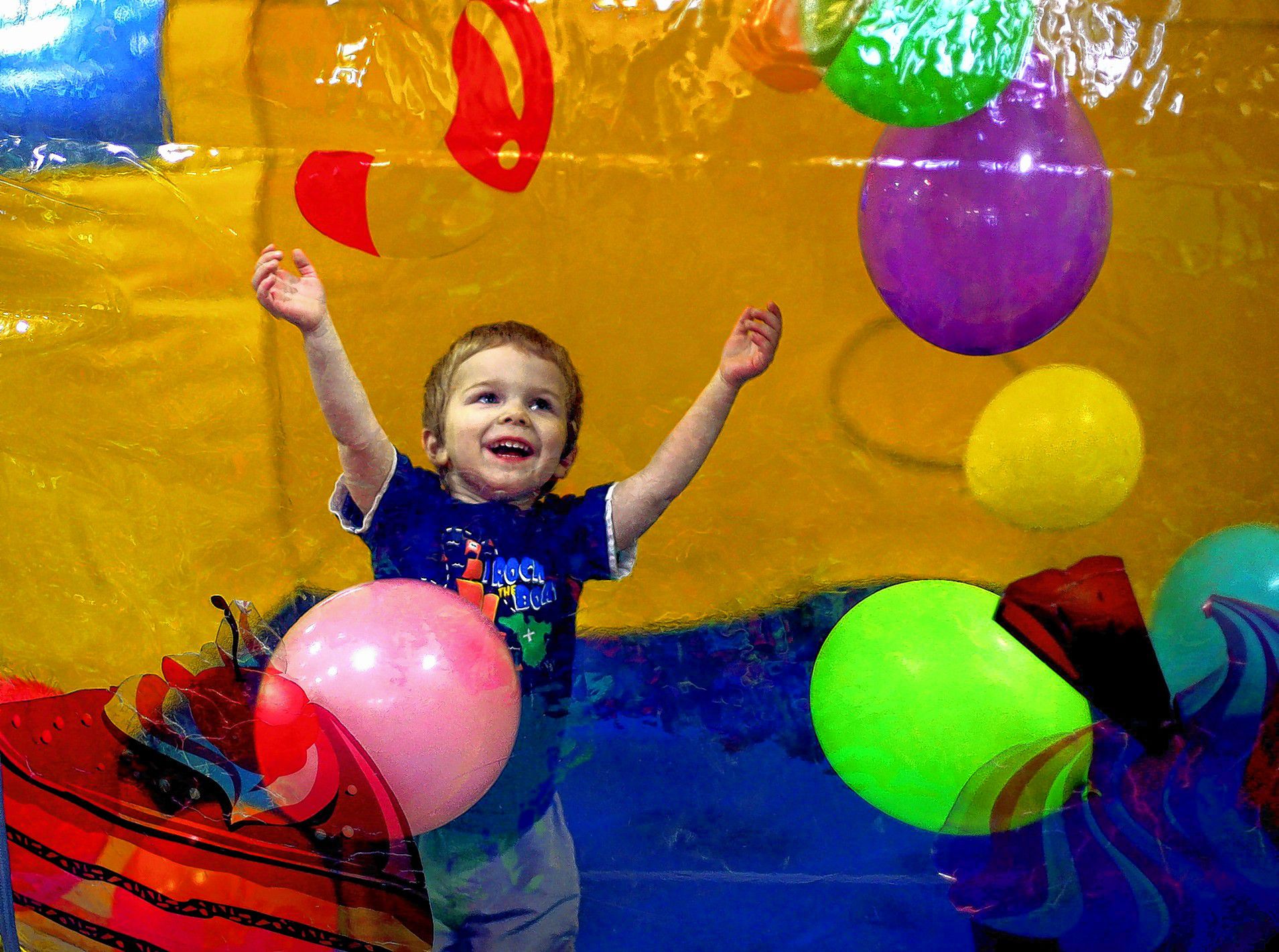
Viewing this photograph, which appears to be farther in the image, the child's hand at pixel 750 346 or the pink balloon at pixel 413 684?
the child's hand at pixel 750 346

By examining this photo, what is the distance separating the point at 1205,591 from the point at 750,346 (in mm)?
437

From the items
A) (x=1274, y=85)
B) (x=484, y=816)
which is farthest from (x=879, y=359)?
(x=484, y=816)

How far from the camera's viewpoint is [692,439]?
1026mm

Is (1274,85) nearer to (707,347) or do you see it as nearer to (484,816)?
(707,347)

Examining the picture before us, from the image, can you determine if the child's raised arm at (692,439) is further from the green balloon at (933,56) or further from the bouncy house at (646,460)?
the green balloon at (933,56)

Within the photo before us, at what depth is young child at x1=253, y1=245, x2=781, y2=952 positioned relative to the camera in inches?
38.2

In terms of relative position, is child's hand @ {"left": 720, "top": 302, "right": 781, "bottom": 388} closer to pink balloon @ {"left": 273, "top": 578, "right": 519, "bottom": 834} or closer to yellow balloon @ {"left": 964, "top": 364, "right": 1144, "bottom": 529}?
yellow balloon @ {"left": 964, "top": 364, "right": 1144, "bottom": 529}

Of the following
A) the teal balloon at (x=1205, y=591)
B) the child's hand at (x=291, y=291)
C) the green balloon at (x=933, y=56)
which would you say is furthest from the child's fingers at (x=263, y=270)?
the teal balloon at (x=1205, y=591)

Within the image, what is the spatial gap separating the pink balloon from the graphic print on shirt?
5 centimetres

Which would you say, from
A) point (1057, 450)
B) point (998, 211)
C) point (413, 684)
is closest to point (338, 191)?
point (413, 684)

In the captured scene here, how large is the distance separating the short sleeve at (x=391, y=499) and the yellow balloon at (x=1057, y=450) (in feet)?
1.56

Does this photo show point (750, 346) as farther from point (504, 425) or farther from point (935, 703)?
point (935, 703)

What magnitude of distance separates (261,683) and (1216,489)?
830mm

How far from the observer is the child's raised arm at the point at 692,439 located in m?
1.01
